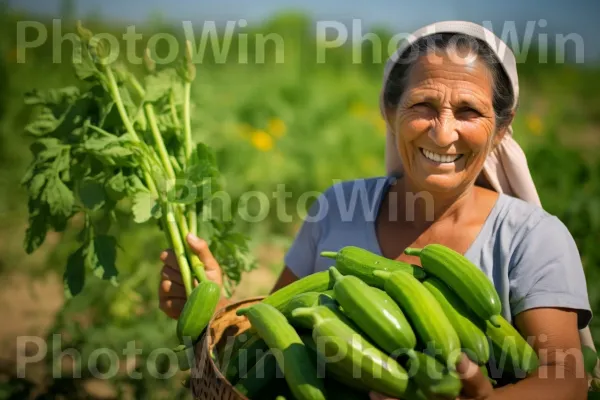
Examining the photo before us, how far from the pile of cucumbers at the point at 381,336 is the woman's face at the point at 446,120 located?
1.65ft

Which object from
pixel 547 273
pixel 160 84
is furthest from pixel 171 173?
pixel 547 273

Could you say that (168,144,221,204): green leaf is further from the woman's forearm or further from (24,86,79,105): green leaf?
the woman's forearm

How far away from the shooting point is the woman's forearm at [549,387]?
7.57 feet

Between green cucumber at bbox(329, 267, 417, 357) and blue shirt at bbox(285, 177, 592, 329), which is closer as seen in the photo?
green cucumber at bbox(329, 267, 417, 357)

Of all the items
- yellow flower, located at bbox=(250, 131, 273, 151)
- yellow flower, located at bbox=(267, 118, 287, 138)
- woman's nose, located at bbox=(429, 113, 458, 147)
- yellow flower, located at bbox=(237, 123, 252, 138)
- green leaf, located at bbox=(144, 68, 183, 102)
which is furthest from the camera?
yellow flower, located at bbox=(267, 118, 287, 138)

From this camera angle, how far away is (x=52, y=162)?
330 centimetres

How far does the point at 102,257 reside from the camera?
3.29m

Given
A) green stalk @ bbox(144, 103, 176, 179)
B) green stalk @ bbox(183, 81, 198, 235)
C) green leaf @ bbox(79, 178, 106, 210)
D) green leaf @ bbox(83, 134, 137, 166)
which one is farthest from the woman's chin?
green leaf @ bbox(79, 178, 106, 210)

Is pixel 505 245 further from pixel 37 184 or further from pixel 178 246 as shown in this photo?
pixel 37 184

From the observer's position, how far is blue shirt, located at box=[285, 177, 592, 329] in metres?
2.73

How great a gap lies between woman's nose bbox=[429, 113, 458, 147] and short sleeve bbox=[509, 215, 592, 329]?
537mm

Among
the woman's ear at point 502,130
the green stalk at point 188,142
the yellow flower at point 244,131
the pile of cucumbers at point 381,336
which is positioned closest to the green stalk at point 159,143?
the green stalk at point 188,142

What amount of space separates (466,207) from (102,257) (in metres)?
1.78

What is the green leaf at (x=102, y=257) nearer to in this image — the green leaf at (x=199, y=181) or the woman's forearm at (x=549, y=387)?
the green leaf at (x=199, y=181)
